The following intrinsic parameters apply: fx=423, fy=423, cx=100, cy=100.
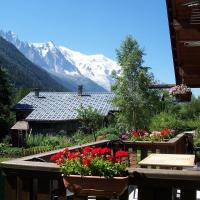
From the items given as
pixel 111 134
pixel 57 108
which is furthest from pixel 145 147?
pixel 57 108

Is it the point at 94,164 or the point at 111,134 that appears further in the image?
the point at 111,134

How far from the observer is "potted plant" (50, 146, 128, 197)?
3.16 m

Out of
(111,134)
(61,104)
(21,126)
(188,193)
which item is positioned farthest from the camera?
(61,104)

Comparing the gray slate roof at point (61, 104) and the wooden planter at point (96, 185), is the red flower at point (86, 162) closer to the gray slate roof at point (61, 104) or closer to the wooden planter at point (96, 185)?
the wooden planter at point (96, 185)

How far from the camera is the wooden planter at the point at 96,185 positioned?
3.14 m

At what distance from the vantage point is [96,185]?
10.5ft

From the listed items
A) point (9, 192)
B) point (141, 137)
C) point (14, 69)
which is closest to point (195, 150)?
point (141, 137)

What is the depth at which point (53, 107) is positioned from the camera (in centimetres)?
4091

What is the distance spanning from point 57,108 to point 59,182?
1470 inches

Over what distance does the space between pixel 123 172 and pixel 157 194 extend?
32cm

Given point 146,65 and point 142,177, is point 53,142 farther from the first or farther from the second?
point 142,177

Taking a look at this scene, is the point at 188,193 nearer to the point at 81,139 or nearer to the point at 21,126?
the point at 81,139

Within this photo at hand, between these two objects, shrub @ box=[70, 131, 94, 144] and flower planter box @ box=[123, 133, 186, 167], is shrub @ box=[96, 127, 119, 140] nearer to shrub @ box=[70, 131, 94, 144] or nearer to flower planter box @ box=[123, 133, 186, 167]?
flower planter box @ box=[123, 133, 186, 167]

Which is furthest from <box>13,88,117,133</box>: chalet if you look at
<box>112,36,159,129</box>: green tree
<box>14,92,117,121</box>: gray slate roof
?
<box>112,36,159,129</box>: green tree
